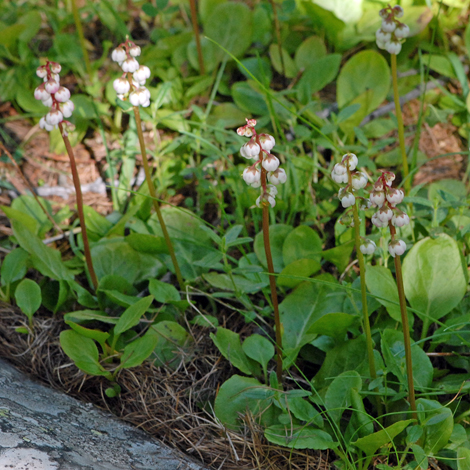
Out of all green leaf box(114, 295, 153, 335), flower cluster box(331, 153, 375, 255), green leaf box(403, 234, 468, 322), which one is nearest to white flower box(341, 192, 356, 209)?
flower cluster box(331, 153, 375, 255)

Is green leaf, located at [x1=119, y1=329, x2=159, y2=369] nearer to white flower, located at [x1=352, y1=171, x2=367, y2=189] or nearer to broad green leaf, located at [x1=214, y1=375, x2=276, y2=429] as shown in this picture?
broad green leaf, located at [x1=214, y1=375, x2=276, y2=429]

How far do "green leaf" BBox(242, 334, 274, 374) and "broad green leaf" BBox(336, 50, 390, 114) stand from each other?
1.38 metres

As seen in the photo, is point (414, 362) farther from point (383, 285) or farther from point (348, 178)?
point (348, 178)

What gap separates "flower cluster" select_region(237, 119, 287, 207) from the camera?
1.26 meters

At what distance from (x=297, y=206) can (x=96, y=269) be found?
91 cm

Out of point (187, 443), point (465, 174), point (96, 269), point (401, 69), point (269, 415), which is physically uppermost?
point (401, 69)

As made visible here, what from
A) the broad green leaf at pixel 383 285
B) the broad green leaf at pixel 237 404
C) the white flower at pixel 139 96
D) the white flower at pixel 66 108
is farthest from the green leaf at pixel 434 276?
the white flower at pixel 66 108

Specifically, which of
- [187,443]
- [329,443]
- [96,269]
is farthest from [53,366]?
[329,443]

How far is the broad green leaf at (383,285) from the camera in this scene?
1.68 m

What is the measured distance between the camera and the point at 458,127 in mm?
2566

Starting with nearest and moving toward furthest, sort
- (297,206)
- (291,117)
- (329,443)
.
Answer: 1. (329,443)
2. (297,206)
3. (291,117)

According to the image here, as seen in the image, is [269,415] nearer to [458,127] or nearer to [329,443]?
[329,443]

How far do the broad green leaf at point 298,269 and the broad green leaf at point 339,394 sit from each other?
0.44 m

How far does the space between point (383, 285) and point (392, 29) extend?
84 centimetres
